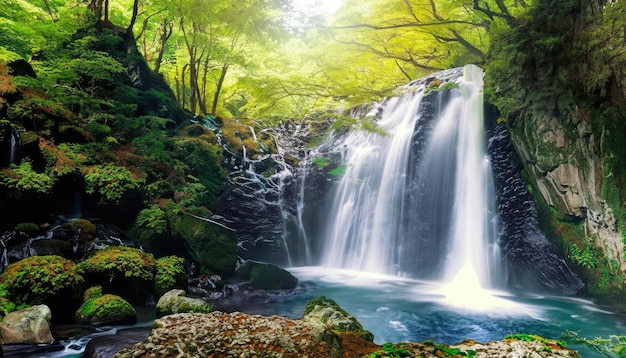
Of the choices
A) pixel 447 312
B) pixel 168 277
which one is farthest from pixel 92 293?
pixel 447 312

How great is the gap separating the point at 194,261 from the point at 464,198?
8.55m

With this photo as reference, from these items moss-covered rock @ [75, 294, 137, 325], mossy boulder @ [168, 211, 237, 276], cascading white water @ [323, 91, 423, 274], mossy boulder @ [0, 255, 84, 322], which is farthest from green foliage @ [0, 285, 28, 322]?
cascading white water @ [323, 91, 423, 274]

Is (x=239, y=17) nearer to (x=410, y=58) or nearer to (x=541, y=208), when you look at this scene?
(x=410, y=58)

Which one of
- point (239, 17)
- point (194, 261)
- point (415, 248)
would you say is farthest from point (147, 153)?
point (415, 248)

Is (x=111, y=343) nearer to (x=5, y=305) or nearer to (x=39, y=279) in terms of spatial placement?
(x=5, y=305)

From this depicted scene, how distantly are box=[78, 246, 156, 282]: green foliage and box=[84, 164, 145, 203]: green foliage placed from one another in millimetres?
1953

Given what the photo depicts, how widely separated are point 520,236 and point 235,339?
9.74m

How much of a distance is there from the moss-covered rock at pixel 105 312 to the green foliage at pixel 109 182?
3511 millimetres

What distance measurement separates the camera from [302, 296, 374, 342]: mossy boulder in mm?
5270

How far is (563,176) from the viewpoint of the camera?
30.1 ft

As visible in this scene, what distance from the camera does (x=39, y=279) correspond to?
248 inches

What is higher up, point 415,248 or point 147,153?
point 147,153

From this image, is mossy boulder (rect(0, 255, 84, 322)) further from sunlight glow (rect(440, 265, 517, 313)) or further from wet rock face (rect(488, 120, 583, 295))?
wet rock face (rect(488, 120, 583, 295))

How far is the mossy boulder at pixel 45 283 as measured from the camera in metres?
6.11
